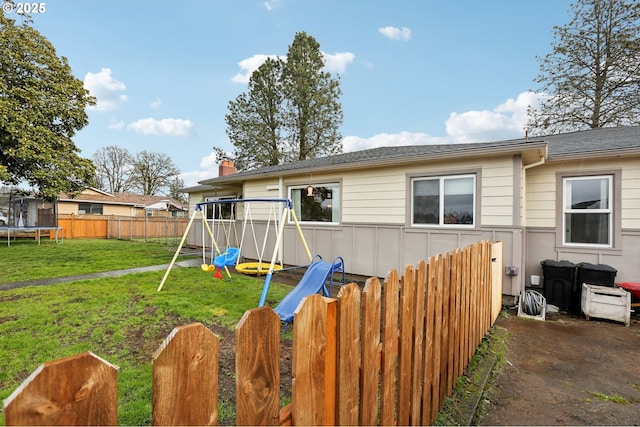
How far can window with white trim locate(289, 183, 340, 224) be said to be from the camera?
→ 27.1 ft

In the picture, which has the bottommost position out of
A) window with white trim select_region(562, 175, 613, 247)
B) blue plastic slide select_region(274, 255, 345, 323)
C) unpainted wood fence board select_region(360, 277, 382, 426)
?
blue plastic slide select_region(274, 255, 345, 323)

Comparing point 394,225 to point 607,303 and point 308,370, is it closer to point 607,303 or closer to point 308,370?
point 607,303

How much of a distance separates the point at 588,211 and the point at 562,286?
5.34ft

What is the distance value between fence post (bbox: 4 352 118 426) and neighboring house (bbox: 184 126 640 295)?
626 centimetres

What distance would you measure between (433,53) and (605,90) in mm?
8588

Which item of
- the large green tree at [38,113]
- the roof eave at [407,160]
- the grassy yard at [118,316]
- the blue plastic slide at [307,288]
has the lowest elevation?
the grassy yard at [118,316]

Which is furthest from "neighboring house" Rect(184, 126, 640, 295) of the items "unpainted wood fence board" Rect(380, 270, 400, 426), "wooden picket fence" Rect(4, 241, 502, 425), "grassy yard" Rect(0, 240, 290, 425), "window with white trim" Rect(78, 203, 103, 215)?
"window with white trim" Rect(78, 203, 103, 215)

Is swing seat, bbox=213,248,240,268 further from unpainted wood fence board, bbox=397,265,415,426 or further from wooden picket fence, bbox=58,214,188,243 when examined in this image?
wooden picket fence, bbox=58,214,188,243

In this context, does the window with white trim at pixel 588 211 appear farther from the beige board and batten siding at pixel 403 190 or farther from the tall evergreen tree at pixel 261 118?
the tall evergreen tree at pixel 261 118

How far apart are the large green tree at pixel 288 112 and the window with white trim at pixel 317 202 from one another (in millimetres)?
11192

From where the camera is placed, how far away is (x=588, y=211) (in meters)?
5.87

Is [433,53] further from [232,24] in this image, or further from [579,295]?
[579,295]

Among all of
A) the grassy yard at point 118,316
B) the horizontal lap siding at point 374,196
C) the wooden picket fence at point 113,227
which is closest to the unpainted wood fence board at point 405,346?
the grassy yard at point 118,316

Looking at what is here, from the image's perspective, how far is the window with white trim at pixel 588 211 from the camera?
575 centimetres
